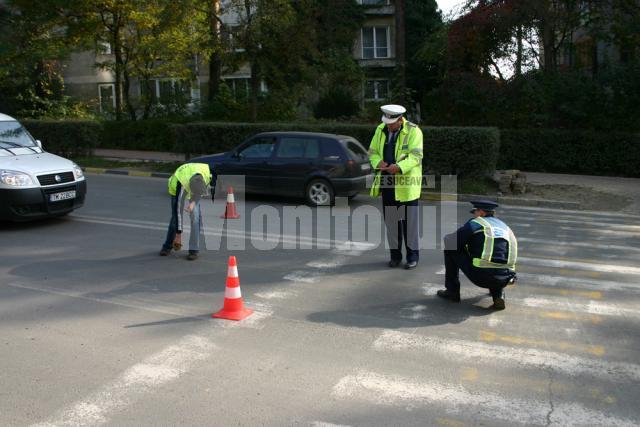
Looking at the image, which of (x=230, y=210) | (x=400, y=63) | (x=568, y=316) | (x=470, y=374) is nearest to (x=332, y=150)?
(x=230, y=210)

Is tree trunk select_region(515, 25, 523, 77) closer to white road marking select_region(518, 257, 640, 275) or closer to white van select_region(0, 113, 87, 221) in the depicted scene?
white road marking select_region(518, 257, 640, 275)

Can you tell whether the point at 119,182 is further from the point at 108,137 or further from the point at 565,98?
the point at 565,98

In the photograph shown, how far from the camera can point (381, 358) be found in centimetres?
558

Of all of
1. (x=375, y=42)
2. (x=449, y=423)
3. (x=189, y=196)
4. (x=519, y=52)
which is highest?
(x=375, y=42)

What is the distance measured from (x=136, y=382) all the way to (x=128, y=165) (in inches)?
652

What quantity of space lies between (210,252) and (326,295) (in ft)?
8.50

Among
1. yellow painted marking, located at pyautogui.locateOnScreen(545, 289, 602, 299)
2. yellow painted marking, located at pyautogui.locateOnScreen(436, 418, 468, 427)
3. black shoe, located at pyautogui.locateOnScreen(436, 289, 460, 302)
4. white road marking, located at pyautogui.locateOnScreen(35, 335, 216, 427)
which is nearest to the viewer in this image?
yellow painted marking, located at pyautogui.locateOnScreen(436, 418, 468, 427)

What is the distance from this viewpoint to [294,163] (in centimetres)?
1409

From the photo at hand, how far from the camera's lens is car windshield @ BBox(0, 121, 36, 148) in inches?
460

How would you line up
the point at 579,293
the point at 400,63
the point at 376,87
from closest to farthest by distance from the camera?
the point at 579,293
the point at 400,63
the point at 376,87

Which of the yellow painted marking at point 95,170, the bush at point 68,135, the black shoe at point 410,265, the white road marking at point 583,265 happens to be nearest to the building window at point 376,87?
the bush at point 68,135

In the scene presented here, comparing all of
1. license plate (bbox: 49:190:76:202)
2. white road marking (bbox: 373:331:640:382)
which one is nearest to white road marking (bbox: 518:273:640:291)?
white road marking (bbox: 373:331:640:382)

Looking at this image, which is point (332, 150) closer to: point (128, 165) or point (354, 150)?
point (354, 150)

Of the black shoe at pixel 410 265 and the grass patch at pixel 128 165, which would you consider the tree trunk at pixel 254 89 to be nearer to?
the grass patch at pixel 128 165
